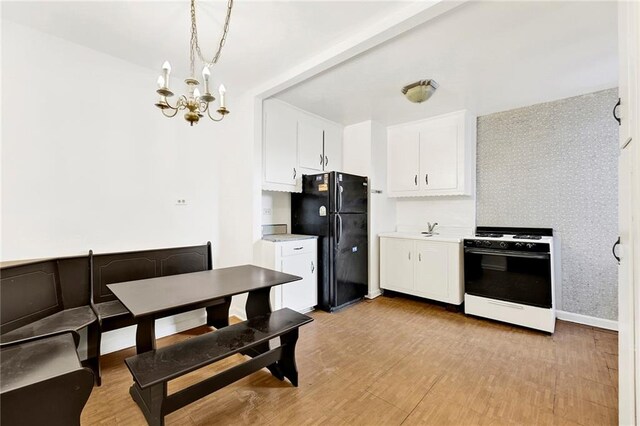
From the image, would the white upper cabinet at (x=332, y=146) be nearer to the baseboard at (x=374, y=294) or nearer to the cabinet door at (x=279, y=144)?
the cabinet door at (x=279, y=144)

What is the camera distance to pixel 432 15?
1.80 m

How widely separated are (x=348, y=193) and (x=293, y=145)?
0.95m

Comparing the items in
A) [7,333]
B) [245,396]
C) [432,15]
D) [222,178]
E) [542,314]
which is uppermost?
[432,15]

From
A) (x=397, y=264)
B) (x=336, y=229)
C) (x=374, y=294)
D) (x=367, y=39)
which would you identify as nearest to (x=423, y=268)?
(x=397, y=264)

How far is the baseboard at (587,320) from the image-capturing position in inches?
115

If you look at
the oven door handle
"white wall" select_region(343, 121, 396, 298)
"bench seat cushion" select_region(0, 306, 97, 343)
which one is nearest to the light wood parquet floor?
"bench seat cushion" select_region(0, 306, 97, 343)

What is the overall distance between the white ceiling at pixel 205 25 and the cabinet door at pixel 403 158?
2.23 metres

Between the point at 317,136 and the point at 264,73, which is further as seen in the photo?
the point at 317,136

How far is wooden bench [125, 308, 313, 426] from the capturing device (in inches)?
58.2

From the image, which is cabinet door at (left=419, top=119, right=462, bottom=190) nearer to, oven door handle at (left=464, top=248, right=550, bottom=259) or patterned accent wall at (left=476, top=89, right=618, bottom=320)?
patterned accent wall at (left=476, top=89, right=618, bottom=320)

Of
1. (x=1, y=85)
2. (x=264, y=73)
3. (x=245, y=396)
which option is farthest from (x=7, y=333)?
(x=264, y=73)

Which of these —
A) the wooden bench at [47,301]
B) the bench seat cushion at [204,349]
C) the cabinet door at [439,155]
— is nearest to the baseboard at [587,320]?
the cabinet door at [439,155]

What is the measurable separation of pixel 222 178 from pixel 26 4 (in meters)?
1.94

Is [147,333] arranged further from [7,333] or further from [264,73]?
[264,73]
